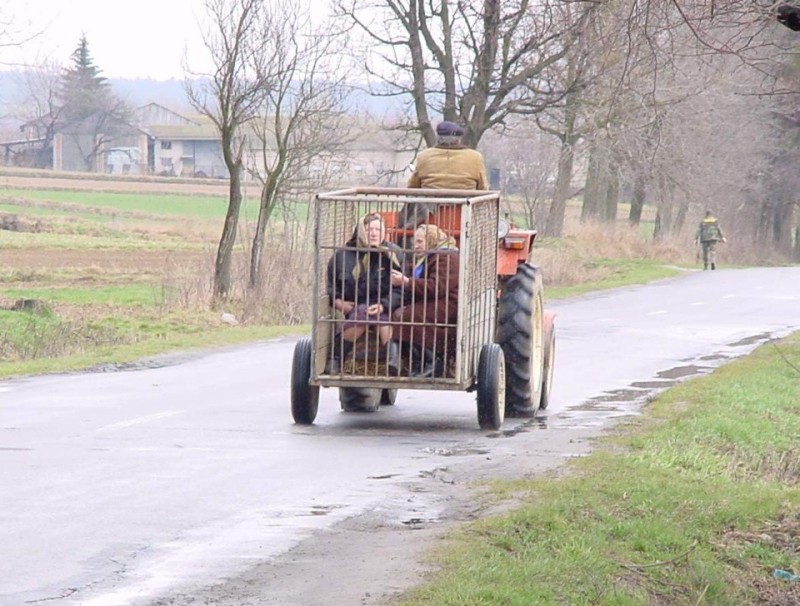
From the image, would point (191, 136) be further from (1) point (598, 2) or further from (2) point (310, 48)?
(1) point (598, 2)

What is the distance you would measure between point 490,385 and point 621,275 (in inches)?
1223

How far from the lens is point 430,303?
42.4 ft

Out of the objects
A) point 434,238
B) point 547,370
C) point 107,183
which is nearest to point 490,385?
point 434,238

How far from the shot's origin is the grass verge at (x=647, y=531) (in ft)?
25.2

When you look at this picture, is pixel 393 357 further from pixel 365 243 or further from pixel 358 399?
pixel 358 399

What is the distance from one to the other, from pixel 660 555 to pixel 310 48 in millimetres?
23375

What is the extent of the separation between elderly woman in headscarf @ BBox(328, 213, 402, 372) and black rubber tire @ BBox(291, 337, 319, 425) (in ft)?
0.99

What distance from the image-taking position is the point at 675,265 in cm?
5056

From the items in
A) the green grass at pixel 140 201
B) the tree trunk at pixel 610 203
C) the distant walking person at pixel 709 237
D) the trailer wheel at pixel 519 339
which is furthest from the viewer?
the green grass at pixel 140 201

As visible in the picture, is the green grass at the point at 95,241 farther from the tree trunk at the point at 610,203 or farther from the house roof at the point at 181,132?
the house roof at the point at 181,132

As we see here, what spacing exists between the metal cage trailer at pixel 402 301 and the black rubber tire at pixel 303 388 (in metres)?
0.01

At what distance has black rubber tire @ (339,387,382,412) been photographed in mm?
14531

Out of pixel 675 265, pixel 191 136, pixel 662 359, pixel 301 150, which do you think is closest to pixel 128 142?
pixel 191 136

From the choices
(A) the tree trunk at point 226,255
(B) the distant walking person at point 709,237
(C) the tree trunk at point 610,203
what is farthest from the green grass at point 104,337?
(C) the tree trunk at point 610,203
